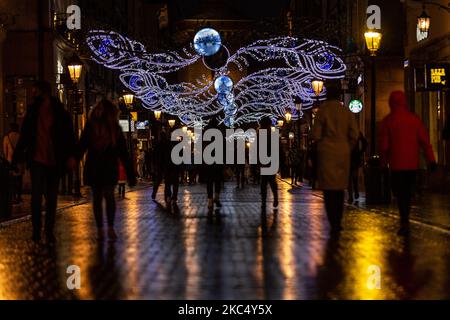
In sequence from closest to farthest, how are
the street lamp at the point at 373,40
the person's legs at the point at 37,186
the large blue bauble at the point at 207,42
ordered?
the person's legs at the point at 37,186, the street lamp at the point at 373,40, the large blue bauble at the point at 207,42

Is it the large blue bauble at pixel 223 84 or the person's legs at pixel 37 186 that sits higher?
the large blue bauble at pixel 223 84

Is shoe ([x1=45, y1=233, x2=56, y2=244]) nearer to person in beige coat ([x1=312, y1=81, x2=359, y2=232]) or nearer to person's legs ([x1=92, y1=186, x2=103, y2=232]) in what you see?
person's legs ([x1=92, y1=186, x2=103, y2=232])

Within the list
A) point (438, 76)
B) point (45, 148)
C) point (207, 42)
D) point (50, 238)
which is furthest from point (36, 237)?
point (207, 42)

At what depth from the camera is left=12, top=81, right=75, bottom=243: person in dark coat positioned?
44.5ft

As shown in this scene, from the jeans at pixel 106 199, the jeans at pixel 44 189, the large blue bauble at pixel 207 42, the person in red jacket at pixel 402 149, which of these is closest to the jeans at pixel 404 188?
the person in red jacket at pixel 402 149

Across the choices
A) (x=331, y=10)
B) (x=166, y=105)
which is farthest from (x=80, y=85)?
(x=331, y=10)

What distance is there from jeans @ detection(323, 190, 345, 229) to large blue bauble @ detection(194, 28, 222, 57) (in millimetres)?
23153

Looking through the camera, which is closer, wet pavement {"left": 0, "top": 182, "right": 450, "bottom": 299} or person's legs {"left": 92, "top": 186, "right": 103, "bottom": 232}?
wet pavement {"left": 0, "top": 182, "right": 450, "bottom": 299}

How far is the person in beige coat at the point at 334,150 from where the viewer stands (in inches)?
549

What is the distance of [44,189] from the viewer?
1367cm

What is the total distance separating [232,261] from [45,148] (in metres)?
3.66

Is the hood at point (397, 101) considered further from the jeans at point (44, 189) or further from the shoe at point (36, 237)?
the shoe at point (36, 237)

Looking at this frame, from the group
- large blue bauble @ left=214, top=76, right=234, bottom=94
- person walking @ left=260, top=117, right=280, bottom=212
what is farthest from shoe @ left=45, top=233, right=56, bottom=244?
large blue bauble @ left=214, top=76, right=234, bottom=94

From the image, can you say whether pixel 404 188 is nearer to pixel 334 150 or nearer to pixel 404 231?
pixel 404 231
